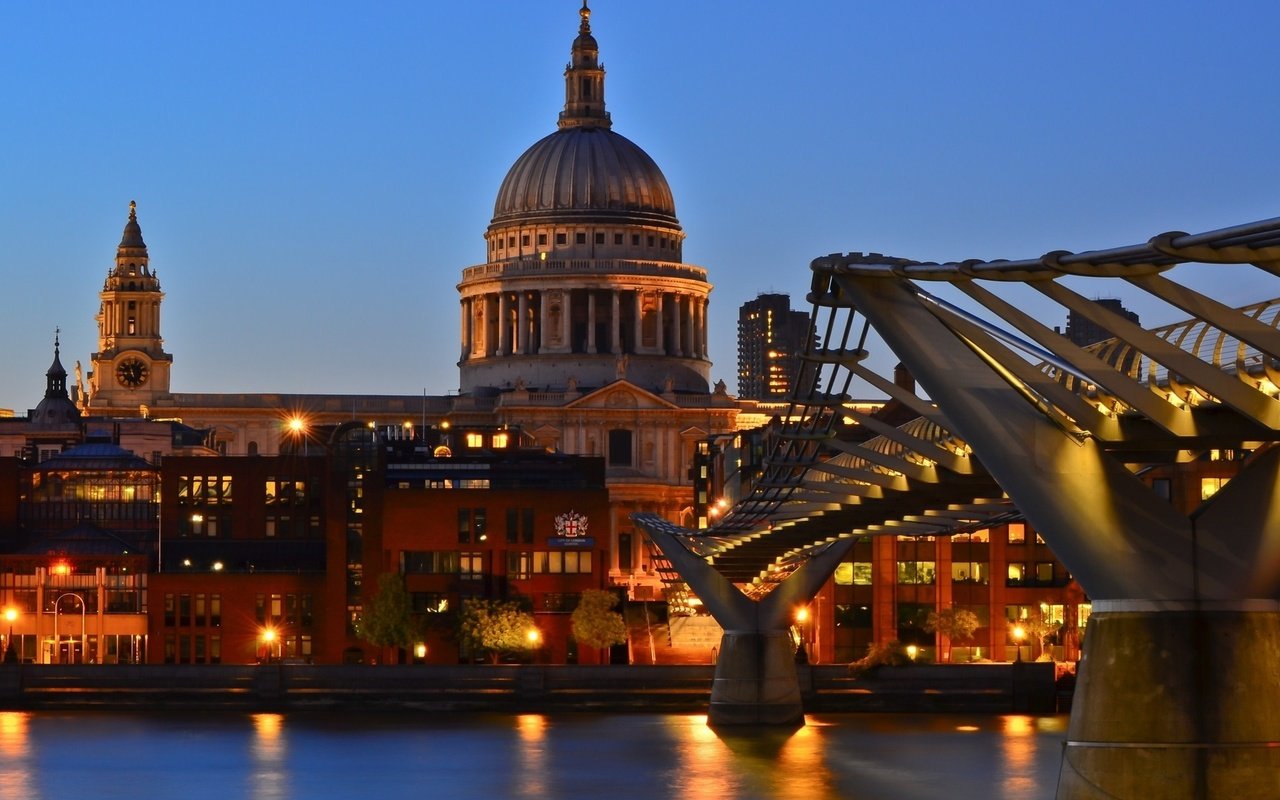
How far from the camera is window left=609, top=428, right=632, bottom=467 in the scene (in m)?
198

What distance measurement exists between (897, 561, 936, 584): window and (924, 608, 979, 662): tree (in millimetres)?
1656

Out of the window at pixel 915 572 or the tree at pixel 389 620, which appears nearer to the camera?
the window at pixel 915 572

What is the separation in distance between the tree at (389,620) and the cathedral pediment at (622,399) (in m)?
80.3

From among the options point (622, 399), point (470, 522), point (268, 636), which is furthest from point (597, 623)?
point (622, 399)

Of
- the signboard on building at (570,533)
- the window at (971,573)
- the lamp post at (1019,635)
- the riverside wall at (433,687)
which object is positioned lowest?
the riverside wall at (433,687)

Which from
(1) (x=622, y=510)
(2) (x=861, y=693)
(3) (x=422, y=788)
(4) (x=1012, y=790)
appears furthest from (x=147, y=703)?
(1) (x=622, y=510)

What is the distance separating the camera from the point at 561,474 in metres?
130

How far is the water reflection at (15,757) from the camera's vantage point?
73625 millimetres

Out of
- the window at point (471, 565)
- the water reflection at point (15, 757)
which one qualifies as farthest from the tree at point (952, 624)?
the water reflection at point (15, 757)

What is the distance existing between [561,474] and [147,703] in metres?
30.8

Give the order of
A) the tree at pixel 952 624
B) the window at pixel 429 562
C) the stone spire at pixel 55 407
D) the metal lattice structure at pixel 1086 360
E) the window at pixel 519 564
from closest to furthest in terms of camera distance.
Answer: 1. the metal lattice structure at pixel 1086 360
2. the tree at pixel 952 624
3. the window at pixel 429 562
4. the window at pixel 519 564
5. the stone spire at pixel 55 407

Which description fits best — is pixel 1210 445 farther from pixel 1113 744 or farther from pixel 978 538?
pixel 978 538

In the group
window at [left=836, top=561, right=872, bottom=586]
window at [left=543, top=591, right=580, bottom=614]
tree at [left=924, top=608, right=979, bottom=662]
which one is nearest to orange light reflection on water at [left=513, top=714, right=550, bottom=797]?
window at [left=836, top=561, right=872, bottom=586]

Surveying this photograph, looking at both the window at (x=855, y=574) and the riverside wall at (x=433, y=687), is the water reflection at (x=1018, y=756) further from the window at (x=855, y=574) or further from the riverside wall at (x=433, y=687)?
the window at (x=855, y=574)
